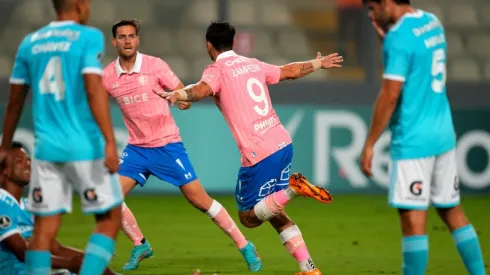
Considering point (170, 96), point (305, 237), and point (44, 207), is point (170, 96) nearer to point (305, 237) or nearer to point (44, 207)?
point (44, 207)

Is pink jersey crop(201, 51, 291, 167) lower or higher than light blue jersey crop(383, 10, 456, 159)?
lower

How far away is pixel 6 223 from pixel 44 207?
0.57 metres

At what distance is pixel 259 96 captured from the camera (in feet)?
26.8

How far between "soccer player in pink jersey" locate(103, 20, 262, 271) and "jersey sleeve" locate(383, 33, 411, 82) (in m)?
2.85

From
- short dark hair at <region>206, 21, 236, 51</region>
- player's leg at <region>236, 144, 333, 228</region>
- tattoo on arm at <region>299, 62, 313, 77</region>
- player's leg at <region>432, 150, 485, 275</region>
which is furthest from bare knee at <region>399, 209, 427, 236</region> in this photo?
short dark hair at <region>206, 21, 236, 51</region>

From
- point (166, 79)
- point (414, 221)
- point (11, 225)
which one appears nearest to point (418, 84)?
point (414, 221)

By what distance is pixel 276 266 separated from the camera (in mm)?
8992

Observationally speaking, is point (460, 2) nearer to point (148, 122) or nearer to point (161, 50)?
point (161, 50)

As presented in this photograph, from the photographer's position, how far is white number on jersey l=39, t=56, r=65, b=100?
246 inches

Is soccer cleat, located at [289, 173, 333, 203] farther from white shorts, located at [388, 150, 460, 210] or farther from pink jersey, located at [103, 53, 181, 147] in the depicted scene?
pink jersey, located at [103, 53, 181, 147]

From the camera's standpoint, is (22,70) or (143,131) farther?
(143,131)

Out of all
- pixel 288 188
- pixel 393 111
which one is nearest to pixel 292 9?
pixel 288 188

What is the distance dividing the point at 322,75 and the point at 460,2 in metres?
2.31

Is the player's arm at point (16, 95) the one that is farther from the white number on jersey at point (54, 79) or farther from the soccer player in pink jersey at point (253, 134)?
the soccer player in pink jersey at point (253, 134)
